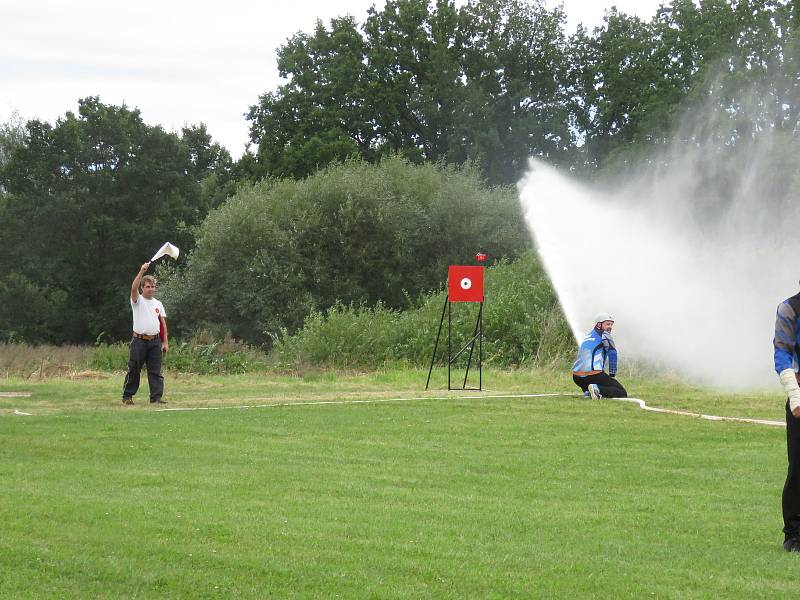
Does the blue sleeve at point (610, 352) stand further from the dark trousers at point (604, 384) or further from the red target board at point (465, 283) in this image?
the red target board at point (465, 283)

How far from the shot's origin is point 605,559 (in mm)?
7883

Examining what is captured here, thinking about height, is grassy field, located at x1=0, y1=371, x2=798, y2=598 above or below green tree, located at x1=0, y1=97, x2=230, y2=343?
below

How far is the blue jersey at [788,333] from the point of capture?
8398 millimetres

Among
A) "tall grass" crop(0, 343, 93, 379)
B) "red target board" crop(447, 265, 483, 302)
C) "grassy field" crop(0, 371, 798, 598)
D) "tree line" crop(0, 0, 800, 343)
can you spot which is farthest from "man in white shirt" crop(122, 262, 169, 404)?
"tree line" crop(0, 0, 800, 343)

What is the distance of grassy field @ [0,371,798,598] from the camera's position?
23.8 feet

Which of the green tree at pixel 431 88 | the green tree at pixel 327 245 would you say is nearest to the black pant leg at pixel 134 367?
the green tree at pixel 327 245

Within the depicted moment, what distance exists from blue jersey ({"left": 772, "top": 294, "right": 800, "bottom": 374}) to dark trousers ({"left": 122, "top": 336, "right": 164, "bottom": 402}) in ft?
41.9

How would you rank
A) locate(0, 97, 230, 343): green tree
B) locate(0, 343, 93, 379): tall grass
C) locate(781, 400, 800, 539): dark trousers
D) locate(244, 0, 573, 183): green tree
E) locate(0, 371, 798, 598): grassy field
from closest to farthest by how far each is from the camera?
1. locate(0, 371, 798, 598): grassy field
2. locate(781, 400, 800, 539): dark trousers
3. locate(0, 343, 93, 379): tall grass
4. locate(0, 97, 230, 343): green tree
5. locate(244, 0, 573, 183): green tree

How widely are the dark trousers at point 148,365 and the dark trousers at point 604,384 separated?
7.49m

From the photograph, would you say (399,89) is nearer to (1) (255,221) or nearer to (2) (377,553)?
(1) (255,221)

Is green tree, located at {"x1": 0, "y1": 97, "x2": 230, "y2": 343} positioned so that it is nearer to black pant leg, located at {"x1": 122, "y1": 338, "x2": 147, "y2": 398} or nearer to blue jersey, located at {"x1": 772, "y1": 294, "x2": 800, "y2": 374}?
black pant leg, located at {"x1": 122, "y1": 338, "x2": 147, "y2": 398}

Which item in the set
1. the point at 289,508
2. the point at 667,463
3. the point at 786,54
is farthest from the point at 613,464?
the point at 786,54

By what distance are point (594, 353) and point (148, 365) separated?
26.0 ft

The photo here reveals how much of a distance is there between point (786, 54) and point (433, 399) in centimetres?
4588
